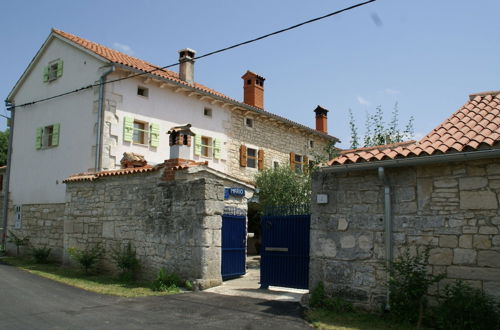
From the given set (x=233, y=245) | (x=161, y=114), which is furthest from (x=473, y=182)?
(x=161, y=114)

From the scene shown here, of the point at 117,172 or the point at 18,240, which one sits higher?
the point at 117,172

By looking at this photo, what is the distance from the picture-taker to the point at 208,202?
31.7ft

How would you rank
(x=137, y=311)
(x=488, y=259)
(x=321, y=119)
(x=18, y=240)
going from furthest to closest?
(x=321, y=119) → (x=18, y=240) → (x=137, y=311) → (x=488, y=259)

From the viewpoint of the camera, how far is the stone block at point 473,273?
5965mm

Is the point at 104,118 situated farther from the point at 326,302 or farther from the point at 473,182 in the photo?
the point at 473,182

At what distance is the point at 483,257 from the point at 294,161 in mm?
16317

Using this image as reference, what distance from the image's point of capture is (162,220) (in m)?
10.2

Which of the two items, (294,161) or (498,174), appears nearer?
(498,174)

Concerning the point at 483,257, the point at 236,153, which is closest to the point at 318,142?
the point at 236,153

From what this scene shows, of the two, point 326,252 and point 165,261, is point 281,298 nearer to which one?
point 326,252

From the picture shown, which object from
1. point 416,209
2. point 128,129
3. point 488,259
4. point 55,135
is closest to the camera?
point 488,259

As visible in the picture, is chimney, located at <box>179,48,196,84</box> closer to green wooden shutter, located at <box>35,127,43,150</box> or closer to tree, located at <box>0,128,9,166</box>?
green wooden shutter, located at <box>35,127,43,150</box>

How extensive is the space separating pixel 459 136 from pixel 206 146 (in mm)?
12409

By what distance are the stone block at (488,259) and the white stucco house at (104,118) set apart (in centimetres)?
958
